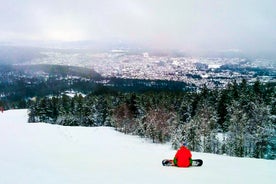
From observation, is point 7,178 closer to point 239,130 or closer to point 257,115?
point 239,130

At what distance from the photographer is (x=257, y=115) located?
37.7 metres

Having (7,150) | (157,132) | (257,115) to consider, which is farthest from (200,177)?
(157,132)

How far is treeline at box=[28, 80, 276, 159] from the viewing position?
36.3 metres

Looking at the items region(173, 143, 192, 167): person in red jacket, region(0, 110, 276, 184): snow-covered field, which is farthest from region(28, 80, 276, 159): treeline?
region(173, 143, 192, 167): person in red jacket

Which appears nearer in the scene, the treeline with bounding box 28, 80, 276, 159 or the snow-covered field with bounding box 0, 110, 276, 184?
the snow-covered field with bounding box 0, 110, 276, 184

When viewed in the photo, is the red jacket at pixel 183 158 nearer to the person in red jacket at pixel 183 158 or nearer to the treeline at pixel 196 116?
the person in red jacket at pixel 183 158

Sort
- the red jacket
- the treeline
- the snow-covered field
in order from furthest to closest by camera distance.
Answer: the treeline
the red jacket
the snow-covered field

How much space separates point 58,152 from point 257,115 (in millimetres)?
26367

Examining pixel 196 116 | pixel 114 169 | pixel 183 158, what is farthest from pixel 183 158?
pixel 196 116

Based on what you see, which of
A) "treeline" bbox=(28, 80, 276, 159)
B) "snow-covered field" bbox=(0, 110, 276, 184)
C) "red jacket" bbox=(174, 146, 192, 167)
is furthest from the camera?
"treeline" bbox=(28, 80, 276, 159)

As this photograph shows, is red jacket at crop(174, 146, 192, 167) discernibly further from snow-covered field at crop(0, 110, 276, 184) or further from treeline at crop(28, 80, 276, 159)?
treeline at crop(28, 80, 276, 159)

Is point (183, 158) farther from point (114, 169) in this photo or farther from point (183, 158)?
point (114, 169)

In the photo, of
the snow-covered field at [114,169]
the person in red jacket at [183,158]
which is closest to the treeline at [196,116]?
the snow-covered field at [114,169]

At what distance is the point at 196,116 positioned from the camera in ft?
147
